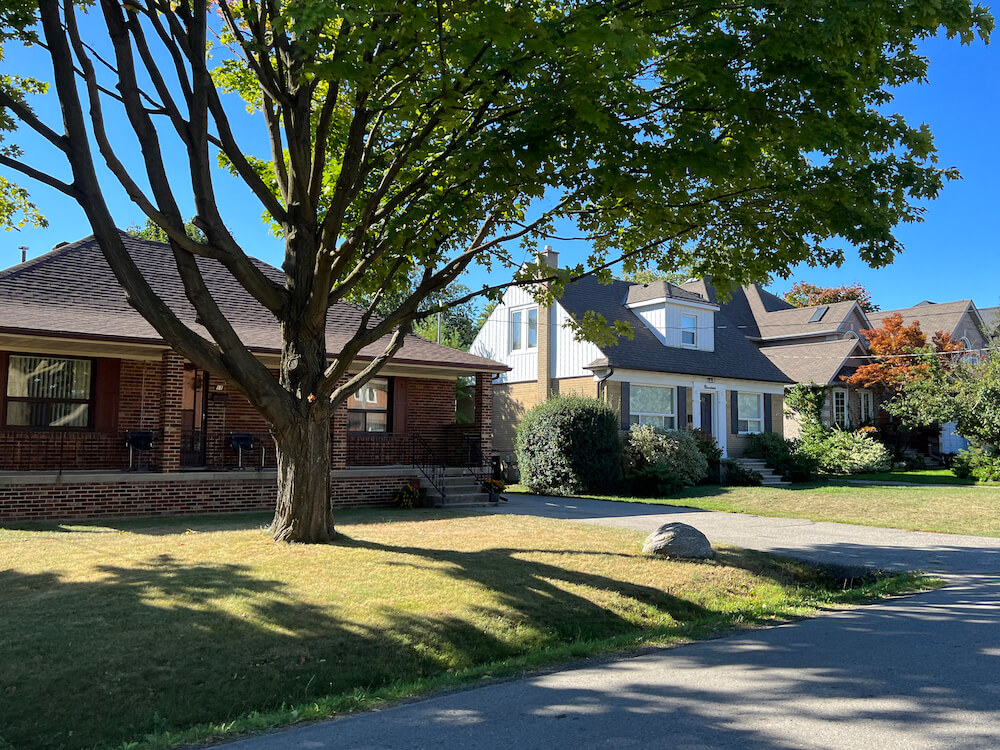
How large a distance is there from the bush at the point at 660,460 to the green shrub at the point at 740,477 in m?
1.32

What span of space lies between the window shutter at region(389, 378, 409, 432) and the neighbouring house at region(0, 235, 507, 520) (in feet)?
1.39

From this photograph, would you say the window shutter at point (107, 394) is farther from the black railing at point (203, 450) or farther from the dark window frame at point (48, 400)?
the black railing at point (203, 450)

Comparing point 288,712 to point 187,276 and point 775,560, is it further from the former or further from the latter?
point 775,560

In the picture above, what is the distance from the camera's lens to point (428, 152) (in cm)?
994

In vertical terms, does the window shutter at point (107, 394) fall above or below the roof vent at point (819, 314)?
below

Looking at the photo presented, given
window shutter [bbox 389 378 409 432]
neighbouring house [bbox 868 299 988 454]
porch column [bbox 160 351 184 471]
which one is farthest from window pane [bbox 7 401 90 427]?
neighbouring house [bbox 868 299 988 454]

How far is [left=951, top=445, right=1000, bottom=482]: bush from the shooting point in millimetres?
24803

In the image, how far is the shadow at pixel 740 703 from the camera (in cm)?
449

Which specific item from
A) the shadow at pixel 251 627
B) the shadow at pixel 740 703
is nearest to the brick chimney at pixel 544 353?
the shadow at pixel 251 627

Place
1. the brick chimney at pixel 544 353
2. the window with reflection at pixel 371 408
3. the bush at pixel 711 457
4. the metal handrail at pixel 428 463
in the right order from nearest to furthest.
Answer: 1. the metal handrail at pixel 428 463
2. the window with reflection at pixel 371 408
3. the bush at pixel 711 457
4. the brick chimney at pixel 544 353

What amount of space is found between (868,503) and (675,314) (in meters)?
10.6

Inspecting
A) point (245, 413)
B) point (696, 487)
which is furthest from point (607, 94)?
point (696, 487)

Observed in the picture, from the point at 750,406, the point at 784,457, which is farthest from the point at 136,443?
the point at 750,406

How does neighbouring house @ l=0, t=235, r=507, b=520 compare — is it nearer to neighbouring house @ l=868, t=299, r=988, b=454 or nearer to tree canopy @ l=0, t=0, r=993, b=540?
tree canopy @ l=0, t=0, r=993, b=540
